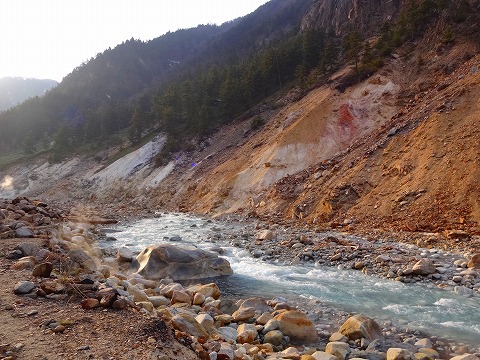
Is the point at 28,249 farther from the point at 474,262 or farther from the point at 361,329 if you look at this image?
the point at 474,262

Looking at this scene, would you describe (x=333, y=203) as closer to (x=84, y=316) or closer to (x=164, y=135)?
(x=84, y=316)

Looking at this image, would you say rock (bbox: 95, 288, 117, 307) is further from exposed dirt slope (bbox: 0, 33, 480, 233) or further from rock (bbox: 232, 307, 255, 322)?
exposed dirt slope (bbox: 0, 33, 480, 233)

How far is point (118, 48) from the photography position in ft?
518

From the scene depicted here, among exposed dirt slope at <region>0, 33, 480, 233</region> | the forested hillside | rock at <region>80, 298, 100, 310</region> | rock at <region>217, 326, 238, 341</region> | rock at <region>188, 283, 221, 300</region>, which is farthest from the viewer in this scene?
the forested hillside

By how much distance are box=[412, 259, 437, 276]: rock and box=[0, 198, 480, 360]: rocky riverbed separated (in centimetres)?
3

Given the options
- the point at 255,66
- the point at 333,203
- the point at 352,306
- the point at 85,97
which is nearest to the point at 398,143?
the point at 333,203

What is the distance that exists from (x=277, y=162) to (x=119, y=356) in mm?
27362

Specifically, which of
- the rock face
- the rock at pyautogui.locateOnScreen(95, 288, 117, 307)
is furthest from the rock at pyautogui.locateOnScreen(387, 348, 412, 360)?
the rock face

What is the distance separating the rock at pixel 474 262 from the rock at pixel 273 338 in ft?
26.8

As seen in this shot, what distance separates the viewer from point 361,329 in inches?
324

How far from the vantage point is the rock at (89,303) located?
715 centimetres

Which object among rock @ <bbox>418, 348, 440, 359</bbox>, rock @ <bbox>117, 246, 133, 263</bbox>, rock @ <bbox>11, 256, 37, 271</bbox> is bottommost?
rock @ <bbox>418, 348, 440, 359</bbox>

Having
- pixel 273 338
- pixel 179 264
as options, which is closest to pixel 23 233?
pixel 179 264

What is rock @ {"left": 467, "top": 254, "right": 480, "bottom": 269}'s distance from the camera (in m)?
12.5
